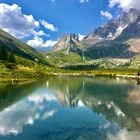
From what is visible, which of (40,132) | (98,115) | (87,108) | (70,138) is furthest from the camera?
(87,108)

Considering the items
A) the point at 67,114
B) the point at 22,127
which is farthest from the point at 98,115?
the point at 22,127

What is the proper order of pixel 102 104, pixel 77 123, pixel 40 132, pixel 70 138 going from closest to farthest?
pixel 70 138 → pixel 40 132 → pixel 77 123 → pixel 102 104

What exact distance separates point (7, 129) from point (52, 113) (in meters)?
24.9

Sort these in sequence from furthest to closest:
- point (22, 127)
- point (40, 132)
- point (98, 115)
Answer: point (98, 115) < point (22, 127) < point (40, 132)

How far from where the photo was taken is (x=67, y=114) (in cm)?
8650

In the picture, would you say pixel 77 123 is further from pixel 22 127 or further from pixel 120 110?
pixel 120 110

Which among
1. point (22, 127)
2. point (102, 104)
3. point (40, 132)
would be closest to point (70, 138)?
point (40, 132)

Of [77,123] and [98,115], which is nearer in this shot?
[77,123]

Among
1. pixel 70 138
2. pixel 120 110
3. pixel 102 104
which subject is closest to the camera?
pixel 70 138

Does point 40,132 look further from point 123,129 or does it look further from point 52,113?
point 52,113

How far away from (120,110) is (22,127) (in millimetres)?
36619

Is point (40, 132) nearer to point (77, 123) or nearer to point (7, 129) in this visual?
point (7, 129)

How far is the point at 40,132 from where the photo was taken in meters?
61.0

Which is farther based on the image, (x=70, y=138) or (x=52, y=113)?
(x=52, y=113)
